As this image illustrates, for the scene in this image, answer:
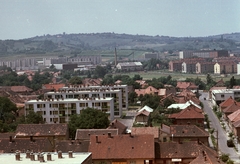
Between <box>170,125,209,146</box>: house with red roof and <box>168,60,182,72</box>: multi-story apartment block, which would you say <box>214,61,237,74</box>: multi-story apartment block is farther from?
<box>170,125,209,146</box>: house with red roof

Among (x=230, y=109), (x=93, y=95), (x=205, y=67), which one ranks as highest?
(x=93, y=95)

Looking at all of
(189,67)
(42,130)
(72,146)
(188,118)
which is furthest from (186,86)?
(72,146)

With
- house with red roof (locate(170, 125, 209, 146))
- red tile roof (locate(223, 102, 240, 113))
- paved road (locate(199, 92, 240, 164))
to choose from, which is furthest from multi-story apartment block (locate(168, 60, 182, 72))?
house with red roof (locate(170, 125, 209, 146))

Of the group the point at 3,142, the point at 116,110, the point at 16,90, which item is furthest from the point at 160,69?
the point at 3,142

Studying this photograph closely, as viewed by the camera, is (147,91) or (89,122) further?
(147,91)

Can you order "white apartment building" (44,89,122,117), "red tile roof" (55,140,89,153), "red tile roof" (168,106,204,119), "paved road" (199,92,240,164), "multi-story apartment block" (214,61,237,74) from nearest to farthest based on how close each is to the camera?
"red tile roof" (55,140,89,153)
"paved road" (199,92,240,164)
"red tile roof" (168,106,204,119)
"white apartment building" (44,89,122,117)
"multi-story apartment block" (214,61,237,74)

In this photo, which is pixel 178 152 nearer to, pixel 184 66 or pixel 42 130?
pixel 42 130
